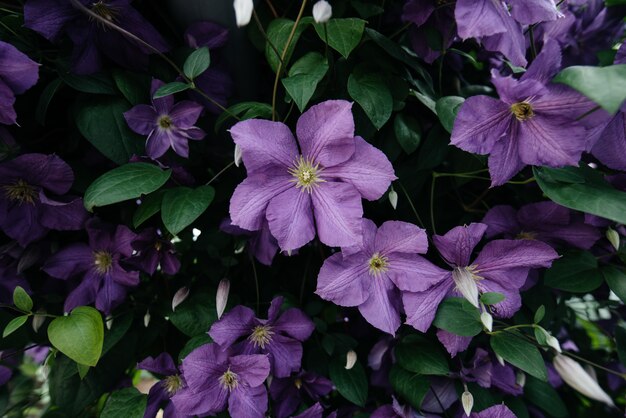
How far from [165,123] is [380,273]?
1.09 ft

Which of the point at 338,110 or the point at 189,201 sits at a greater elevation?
the point at 338,110

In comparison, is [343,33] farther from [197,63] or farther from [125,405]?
[125,405]

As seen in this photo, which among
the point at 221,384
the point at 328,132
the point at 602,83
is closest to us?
the point at 602,83

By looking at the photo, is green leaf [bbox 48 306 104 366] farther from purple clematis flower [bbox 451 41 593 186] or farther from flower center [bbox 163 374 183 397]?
purple clematis flower [bbox 451 41 593 186]

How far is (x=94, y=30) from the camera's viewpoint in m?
0.56

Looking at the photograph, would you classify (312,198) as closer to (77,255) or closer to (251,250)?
(251,250)

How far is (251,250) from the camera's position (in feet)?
2.10

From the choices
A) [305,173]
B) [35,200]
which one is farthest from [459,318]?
[35,200]

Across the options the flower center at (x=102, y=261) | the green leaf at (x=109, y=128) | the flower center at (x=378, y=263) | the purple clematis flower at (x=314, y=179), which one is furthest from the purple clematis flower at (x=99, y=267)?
the flower center at (x=378, y=263)

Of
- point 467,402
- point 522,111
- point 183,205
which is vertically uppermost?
point 522,111

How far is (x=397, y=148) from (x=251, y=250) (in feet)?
0.79

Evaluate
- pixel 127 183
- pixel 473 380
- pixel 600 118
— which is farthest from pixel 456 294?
pixel 127 183

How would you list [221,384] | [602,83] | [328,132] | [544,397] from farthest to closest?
1. [544,397]
2. [221,384]
3. [328,132]
4. [602,83]

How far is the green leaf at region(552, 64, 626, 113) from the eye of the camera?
14.1 inches
